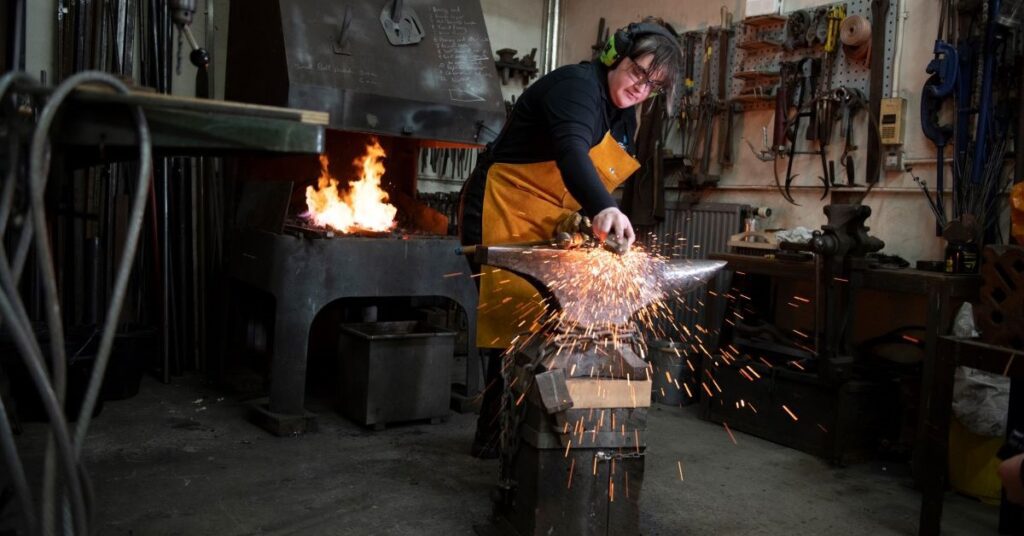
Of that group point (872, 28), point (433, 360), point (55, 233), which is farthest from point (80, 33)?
point (872, 28)

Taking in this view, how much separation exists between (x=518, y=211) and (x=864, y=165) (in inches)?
95.1

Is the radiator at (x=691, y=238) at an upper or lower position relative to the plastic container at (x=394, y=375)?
upper

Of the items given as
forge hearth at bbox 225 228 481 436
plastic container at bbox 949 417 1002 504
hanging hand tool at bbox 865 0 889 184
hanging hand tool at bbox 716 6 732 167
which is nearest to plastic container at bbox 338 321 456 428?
forge hearth at bbox 225 228 481 436

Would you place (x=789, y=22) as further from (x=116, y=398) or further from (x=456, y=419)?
(x=116, y=398)

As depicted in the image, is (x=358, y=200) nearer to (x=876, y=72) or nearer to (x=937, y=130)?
(x=876, y=72)

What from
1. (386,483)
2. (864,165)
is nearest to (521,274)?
(386,483)

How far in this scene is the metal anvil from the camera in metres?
2.35

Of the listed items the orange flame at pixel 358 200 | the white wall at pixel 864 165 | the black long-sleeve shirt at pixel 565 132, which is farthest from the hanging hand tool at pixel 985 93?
the orange flame at pixel 358 200

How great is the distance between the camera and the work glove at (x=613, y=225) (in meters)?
2.28

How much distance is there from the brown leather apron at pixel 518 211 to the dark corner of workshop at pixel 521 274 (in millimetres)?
13

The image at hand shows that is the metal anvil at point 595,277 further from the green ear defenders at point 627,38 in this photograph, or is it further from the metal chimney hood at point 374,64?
the metal chimney hood at point 374,64

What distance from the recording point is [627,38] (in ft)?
8.75

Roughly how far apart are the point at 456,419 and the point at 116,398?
1.76 m

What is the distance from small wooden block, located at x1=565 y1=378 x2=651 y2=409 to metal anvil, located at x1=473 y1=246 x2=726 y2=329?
0.21 m
